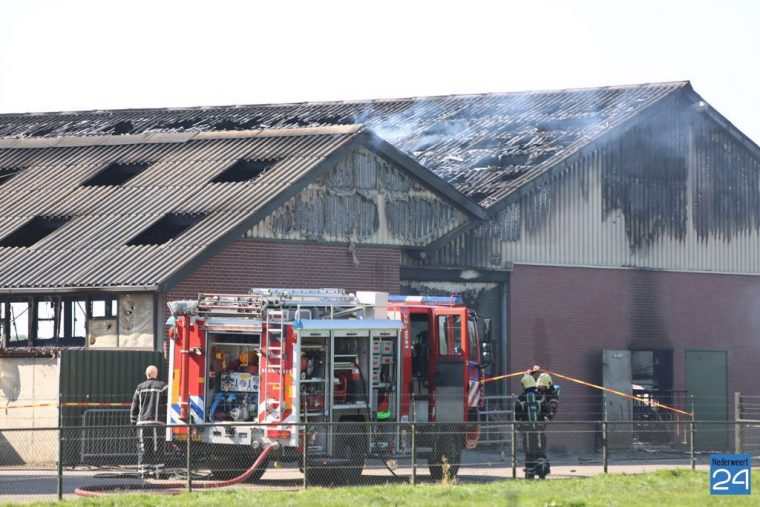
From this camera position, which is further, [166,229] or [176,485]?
[166,229]

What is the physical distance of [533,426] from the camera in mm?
28656

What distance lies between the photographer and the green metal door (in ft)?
140

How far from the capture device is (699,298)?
44031mm

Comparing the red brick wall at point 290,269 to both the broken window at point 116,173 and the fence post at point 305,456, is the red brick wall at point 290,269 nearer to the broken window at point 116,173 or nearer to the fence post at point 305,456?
the broken window at point 116,173

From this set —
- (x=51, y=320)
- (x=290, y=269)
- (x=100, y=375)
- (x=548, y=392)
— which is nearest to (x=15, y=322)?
(x=51, y=320)

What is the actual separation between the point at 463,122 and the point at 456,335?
1739 centimetres

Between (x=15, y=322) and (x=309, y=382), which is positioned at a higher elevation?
(x=15, y=322)

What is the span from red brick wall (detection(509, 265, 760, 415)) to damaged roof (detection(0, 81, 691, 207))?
2.97m

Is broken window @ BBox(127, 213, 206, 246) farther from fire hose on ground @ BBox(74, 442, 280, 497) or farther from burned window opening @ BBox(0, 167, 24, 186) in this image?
fire hose on ground @ BBox(74, 442, 280, 497)

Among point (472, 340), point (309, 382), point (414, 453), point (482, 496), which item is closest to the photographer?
point (482, 496)

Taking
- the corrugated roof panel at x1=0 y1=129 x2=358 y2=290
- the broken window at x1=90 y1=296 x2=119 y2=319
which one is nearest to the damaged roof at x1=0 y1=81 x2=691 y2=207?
the corrugated roof panel at x1=0 y1=129 x2=358 y2=290

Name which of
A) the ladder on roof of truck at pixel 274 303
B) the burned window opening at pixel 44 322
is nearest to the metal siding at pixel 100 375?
the burned window opening at pixel 44 322

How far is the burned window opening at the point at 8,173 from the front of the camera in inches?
1534

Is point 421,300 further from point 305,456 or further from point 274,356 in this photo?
point 305,456
